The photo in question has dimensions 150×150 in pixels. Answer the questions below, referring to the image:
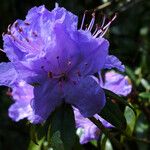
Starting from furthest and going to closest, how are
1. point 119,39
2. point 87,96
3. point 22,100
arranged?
point 119,39 < point 22,100 < point 87,96

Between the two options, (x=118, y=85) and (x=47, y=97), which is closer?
(x=47, y=97)

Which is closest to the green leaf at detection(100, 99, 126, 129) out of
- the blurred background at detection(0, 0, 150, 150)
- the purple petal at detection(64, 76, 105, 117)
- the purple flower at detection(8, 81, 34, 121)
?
the purple petal at detection(64, 76, 105, 117)

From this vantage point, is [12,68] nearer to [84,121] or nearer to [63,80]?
[63,80]

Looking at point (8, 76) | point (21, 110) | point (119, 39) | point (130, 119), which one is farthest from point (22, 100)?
point (119, 39)

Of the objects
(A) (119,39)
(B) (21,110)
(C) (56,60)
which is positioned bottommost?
(B) (21,110)

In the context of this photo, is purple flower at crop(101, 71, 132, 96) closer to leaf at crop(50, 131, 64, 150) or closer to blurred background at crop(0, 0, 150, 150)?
blurred background at crop(0, 0, 150, 150)

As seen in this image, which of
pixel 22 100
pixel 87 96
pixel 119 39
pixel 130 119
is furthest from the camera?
pixel 119 39

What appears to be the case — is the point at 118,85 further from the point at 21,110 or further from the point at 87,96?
the point at 87,96

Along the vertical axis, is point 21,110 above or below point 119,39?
below
